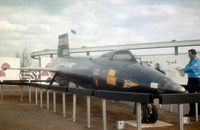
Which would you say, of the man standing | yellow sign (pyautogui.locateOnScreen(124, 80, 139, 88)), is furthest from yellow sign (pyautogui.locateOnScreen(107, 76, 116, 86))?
the man standing

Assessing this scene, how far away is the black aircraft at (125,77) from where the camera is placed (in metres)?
8.34

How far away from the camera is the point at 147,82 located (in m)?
8.53

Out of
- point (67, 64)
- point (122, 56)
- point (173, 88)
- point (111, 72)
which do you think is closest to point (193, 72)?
point (122, 56)

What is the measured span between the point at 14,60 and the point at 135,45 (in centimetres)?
1555

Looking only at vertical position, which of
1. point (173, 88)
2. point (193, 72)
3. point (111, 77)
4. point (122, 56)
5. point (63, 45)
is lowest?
point (173, 88)

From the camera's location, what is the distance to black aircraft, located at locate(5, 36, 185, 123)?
8.34m

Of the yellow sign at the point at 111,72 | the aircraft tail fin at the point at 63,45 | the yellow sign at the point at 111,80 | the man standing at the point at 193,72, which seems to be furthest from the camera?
the aircraft tail fin at the point at 63,45

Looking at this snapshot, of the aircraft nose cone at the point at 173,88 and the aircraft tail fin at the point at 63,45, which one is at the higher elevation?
the aircraft tail fin at the point at 63,45

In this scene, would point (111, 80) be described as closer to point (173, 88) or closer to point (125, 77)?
point (125, 77)

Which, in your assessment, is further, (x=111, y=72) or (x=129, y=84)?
(x=111, y=72)

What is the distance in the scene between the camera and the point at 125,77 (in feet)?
30.5

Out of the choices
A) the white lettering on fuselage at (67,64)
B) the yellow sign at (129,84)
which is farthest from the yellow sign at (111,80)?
the white lettering on fuselage at (67,64)

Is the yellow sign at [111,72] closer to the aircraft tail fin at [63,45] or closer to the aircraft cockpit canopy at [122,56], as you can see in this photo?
the aircraft cockpit canopy at [122,56]

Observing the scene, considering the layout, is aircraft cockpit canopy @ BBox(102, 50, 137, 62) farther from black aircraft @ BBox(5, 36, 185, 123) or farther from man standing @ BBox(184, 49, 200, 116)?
man standing @ BBox(184, 49, 200, 116)
